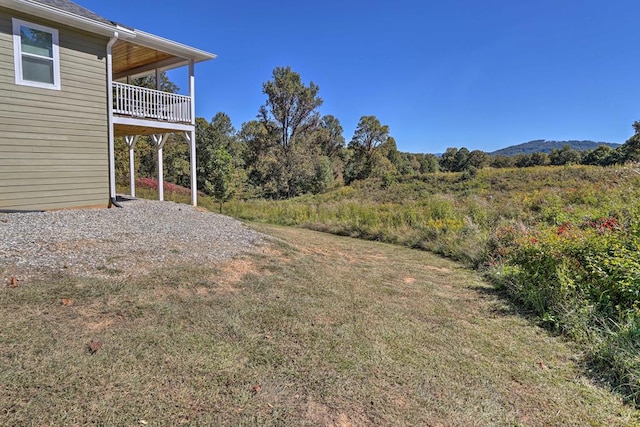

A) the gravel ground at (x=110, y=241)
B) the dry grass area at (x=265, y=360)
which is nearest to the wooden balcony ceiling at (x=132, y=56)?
the gravel ground at (x=110, y=241)

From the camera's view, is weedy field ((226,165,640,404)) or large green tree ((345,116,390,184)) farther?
large green tree ((345,116,390,184))

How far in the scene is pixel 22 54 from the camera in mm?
7012

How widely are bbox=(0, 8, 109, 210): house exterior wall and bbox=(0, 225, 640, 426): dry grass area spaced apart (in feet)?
15.8

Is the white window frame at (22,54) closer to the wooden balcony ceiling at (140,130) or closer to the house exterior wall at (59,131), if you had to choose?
the house exterior wall at (59,131)

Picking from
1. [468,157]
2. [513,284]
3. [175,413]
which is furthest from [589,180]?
[468,157]

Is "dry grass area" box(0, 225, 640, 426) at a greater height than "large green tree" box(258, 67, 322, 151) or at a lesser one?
lesser

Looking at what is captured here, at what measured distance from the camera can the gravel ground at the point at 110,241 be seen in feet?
13.6

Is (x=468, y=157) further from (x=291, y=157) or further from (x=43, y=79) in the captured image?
(x=43, y=79)

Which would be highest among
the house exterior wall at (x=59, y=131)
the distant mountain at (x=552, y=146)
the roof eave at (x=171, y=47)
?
the distant mountain at (x=552, y=146)

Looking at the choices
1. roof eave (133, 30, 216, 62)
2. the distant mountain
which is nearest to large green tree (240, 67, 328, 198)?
roof eave (133, 30, 216, 62)

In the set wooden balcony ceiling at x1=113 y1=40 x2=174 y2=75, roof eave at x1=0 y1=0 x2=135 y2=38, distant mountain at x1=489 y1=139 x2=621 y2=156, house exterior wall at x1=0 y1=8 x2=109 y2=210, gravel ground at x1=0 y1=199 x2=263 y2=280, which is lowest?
gravel ground at x1=0 y1=199 x2=263 y2=280

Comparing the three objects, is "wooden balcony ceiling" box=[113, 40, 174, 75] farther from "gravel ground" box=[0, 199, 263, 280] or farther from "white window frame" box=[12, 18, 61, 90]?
"gravel ground" box=[0, 199, 263, 280]

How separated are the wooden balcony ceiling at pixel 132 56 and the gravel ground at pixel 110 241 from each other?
4.59 meters

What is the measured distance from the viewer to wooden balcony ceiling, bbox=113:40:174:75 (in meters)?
9.30
